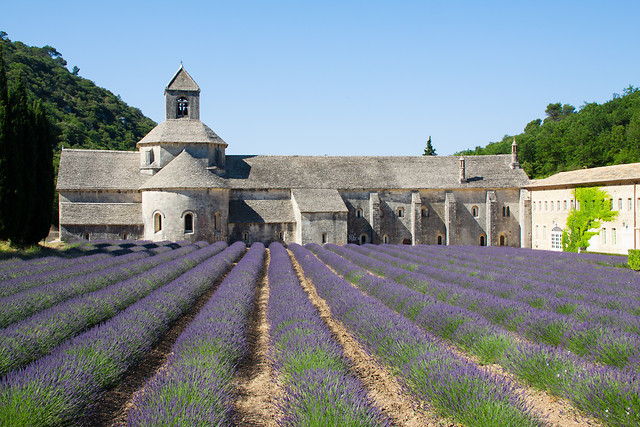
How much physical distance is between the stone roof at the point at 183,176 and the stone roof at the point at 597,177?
2294 centimetres

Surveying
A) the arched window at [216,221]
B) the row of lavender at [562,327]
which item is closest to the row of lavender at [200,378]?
the row of lavender at [562,327]

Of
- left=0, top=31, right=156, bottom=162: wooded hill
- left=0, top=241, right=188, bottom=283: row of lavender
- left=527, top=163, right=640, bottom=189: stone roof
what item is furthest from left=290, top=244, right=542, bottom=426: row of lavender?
left=0, top=31, right=156, bottom=162: wooded hill

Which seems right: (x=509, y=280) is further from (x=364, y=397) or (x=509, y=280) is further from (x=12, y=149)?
(x=12, y=149)

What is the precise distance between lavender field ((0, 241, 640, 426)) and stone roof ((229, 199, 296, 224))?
68.3ft

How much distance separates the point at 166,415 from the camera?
4.30 metres

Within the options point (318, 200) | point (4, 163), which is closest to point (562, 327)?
point (4, 163)

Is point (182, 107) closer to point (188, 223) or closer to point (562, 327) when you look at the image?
point (188, 223)

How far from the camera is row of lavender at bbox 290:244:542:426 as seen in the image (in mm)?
4664

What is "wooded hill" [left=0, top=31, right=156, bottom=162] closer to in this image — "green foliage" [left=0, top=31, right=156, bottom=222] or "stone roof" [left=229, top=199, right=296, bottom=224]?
"green foliage" [left=0, top=31, right=156, bottom=222]

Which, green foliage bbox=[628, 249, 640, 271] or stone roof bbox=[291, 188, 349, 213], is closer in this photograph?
green foliage bbox=[628, 249, 640, 271]

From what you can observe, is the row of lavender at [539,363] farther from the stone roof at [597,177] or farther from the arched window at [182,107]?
the arched window at [182,107]

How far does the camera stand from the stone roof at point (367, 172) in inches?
1427

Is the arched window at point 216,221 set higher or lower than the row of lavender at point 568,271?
higher

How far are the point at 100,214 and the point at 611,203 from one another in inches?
1265
